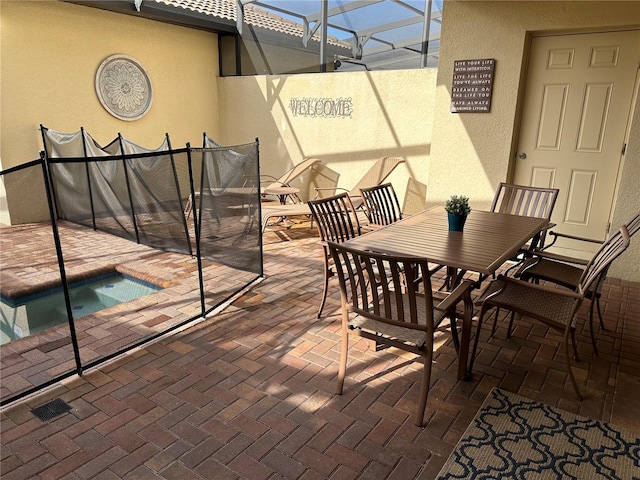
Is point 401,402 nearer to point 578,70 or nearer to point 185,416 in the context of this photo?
point 185,416

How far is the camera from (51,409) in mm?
2234

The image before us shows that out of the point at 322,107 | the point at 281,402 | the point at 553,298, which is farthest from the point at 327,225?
the point at 322,107

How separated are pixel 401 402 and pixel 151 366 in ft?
4.73

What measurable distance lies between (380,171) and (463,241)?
127 inches

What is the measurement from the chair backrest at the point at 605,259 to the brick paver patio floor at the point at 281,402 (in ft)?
1.87

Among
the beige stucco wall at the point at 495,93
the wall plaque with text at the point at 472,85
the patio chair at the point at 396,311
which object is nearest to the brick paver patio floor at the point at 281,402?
the patio chair at the point at 396,311

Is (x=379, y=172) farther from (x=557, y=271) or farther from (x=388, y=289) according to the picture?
(x=388, y=289)

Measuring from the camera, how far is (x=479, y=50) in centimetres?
461

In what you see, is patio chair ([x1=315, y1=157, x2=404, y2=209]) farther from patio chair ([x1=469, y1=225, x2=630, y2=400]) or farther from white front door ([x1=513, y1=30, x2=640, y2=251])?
patio chair ([x1=469, y1=225, x2=630, y2=400])

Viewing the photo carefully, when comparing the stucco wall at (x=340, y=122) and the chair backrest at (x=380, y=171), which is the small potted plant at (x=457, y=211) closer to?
the chair backrest at (x=380, y=171)

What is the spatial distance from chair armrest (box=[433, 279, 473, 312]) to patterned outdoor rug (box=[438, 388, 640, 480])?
0.55 meters

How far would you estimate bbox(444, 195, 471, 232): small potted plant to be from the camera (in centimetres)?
289

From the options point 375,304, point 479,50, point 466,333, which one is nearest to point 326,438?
point 375,304

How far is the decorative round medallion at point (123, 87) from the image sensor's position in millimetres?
6547
